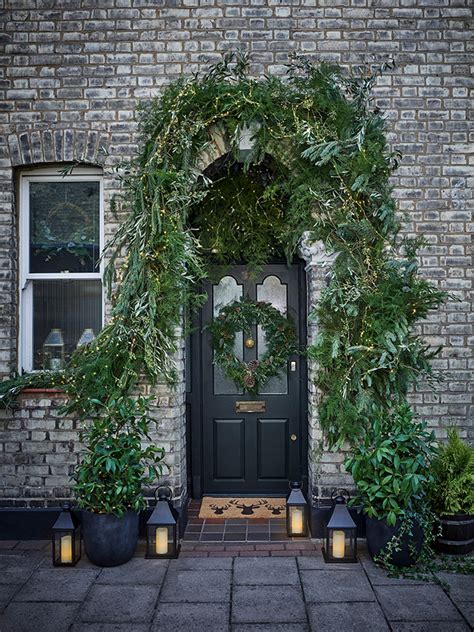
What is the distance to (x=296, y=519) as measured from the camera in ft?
15.3

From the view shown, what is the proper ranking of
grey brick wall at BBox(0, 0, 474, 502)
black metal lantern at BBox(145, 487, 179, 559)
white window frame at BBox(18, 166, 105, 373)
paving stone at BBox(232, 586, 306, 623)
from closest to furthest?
1. paving stone at BBox(232, 586, 306, 623)
2. black metal lantern at BBox(145, 487, 179, 559)
3. grey brick wall at BBox(0, 0, 474, 502)
4. white window frame at BBox(18, 166, 105, 373)

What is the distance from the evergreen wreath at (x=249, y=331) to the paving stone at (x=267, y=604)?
1.99 metres

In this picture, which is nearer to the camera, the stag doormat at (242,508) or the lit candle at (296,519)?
the lit candle at (296,519)

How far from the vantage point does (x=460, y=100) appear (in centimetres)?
483

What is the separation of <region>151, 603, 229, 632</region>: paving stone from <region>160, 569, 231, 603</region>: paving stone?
75mm

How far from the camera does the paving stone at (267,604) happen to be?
3.47 meters

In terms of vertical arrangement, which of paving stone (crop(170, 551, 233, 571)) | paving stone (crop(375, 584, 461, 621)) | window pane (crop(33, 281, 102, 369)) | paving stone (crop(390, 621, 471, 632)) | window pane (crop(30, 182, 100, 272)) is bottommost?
paving stone (crop(390, 621, 471, 632))

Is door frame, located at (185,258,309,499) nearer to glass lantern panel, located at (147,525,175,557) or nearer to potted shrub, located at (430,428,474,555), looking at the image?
glass lantern panel, located at (147,525,175,557)

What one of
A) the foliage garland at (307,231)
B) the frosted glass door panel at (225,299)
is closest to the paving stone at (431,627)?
the foliage garland at (307,231)

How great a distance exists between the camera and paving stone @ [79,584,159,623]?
3.48 m

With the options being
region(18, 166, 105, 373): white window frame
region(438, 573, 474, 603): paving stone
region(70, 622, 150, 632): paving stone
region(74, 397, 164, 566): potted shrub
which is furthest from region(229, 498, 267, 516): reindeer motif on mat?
region(18, 166, 105, 373): white window frame

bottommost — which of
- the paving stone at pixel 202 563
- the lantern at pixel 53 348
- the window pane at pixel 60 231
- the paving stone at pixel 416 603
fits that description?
the paving stone at pixel 416 603

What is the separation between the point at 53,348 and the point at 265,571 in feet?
8.41

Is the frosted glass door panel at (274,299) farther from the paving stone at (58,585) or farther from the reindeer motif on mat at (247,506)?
the paving stone at (58,585)
